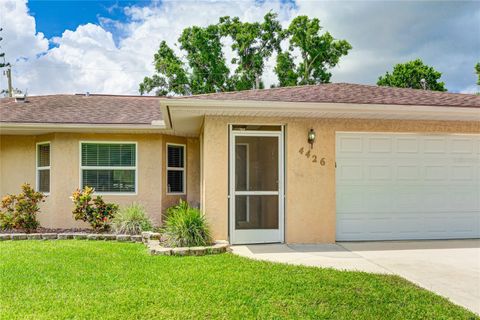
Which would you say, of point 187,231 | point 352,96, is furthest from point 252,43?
point 187,231

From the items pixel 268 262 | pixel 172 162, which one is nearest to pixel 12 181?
pixel 172 162

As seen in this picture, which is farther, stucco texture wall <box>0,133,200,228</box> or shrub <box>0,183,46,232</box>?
stucco texture wall <box>0,133,200,228</box>

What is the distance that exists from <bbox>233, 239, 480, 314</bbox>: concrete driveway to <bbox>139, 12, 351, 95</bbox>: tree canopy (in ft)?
69.6

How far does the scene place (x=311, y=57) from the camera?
29.3 metres

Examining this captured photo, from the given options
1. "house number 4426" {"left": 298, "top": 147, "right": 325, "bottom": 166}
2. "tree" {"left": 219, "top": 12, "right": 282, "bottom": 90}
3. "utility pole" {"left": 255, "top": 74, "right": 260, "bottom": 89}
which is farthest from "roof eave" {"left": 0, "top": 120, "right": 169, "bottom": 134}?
"utility pole" {"left": 255, "top": 74, "right": 260, "bottom": 89}

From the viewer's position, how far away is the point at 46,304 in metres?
4.69

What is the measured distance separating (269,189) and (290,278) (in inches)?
123

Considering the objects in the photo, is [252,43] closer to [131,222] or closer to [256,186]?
[131,222]

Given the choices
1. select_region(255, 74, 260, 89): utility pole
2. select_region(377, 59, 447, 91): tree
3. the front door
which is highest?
select_region(377, 59, 447, 91): tree

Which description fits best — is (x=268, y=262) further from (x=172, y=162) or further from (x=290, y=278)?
(x=172, y=162)

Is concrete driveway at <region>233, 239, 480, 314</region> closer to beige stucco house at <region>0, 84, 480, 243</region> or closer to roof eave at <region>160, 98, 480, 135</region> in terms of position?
beige stucco house at <region>0, 84, 480, 243</region>

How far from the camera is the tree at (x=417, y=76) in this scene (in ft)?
103

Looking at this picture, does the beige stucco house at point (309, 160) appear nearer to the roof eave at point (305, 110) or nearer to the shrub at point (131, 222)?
the roof eave at point (305, 110)

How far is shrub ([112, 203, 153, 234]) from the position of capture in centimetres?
964
